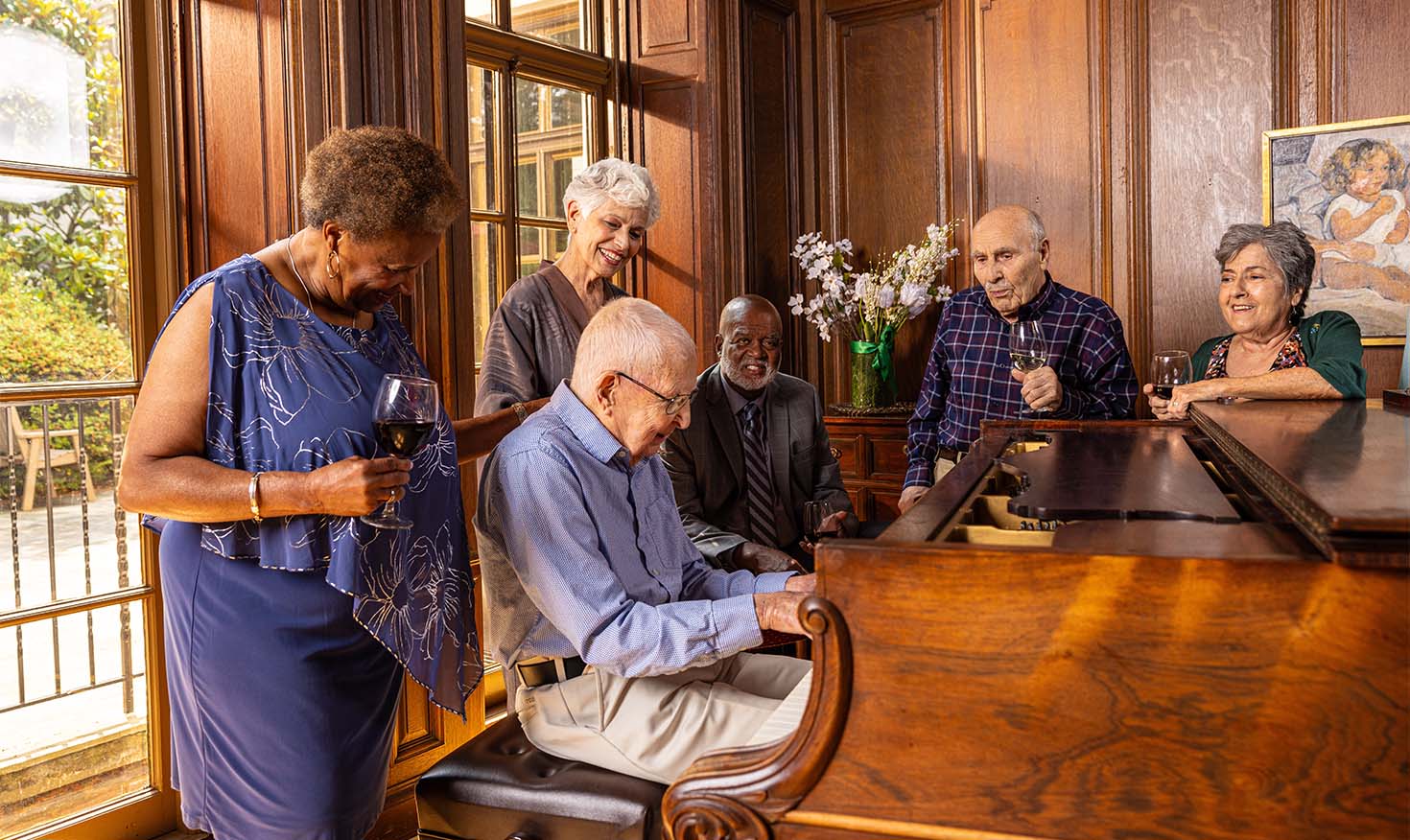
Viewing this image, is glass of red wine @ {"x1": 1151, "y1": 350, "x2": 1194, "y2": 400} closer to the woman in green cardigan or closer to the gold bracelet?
the woman in green cardigan

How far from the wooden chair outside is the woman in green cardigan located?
8.64ft

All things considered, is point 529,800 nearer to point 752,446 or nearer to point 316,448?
point 316,448

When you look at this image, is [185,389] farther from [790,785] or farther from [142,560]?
[142,560]

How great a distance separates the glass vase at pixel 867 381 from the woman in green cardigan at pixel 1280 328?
5.71 feet

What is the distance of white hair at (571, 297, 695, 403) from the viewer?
182cm

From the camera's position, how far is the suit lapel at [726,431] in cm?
310

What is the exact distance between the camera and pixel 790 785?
48.9 inches

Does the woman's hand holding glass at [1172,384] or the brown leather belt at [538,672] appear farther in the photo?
the woman's hand holding glass at [1172,384]

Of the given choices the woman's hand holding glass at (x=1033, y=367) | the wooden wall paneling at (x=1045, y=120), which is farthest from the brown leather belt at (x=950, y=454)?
the wooden wall paneling at (x=1045, y=120)

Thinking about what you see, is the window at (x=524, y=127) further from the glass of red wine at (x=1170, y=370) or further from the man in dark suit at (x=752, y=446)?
the glass of red wine at (x=1170, y=370)

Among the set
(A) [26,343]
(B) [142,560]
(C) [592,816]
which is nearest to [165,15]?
(A) [26,343]

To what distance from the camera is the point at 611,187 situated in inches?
109

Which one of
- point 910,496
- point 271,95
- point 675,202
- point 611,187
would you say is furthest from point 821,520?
point 675,202

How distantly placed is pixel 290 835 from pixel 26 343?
5.02 feet
